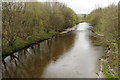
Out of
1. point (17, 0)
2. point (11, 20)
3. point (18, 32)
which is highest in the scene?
point (17, 0)

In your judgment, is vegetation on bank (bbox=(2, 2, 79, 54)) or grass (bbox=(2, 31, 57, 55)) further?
vegetation on bank (bbox=(2, 2, 79, 54))

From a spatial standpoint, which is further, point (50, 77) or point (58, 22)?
point (58, 22)

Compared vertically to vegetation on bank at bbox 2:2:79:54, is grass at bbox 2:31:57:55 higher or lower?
lower

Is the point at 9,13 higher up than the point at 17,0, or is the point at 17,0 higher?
the point at 17,0

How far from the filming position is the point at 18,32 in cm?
2867

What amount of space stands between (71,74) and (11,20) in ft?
46.4

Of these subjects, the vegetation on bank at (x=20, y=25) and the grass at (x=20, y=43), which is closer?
the grass at (x=20, y=43)

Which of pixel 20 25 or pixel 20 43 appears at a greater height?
pixel 20 25

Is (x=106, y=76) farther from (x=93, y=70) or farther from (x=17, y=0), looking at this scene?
(x=17, y=0)

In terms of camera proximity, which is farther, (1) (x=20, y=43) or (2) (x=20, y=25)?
(1) (x=20, y=43)

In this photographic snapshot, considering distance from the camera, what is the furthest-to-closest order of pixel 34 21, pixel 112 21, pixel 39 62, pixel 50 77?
pixel 34 21
pixel 39 62
pixel 112 21
pixel 50 77

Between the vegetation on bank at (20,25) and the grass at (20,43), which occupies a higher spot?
the vegetation on bank at (20,25)

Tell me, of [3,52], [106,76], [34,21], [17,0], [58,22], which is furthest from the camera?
[58,22]

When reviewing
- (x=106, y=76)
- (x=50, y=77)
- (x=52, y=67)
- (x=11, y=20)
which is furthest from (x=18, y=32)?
(x=106, y=76)
